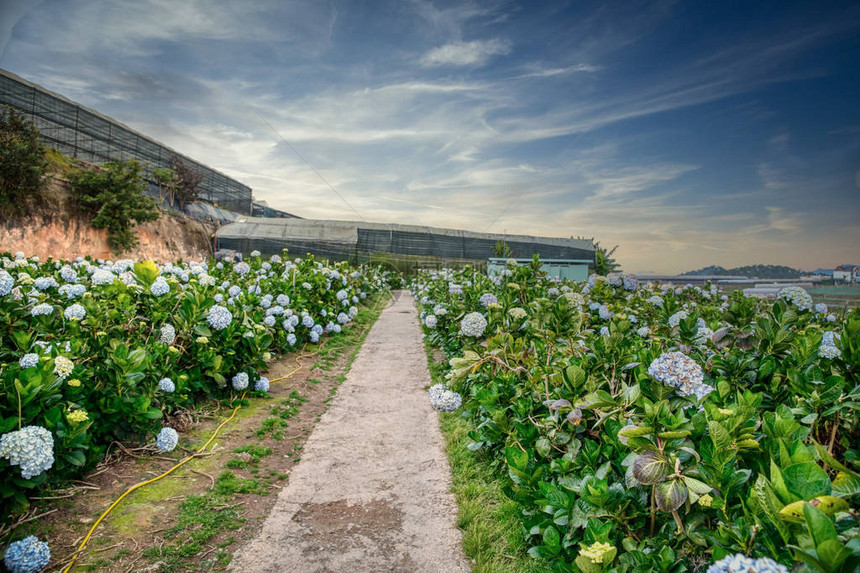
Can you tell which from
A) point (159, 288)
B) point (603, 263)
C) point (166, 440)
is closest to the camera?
point (166, 440)

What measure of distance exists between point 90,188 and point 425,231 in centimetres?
1460

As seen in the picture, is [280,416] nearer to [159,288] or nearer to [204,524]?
[159,288]

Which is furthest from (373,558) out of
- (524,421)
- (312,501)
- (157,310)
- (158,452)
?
(157,310)

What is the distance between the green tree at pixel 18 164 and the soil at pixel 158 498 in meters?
15.3

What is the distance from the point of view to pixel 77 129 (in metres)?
19.8

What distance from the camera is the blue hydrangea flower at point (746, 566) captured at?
0.69 meters

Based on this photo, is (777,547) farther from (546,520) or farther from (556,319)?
(556,319)

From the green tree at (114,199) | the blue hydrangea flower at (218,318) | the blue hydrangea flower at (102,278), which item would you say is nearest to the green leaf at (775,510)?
the blue hydrangea flower at (218,318)

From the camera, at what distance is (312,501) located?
274 cm

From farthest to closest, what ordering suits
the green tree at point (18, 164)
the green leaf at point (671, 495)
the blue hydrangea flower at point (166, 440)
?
the green tree at point (18, 164) < the blue hydrangea flower at point (166, 440) < the green leaf at point (671, 495)

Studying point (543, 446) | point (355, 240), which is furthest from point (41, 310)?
point (355, 240)

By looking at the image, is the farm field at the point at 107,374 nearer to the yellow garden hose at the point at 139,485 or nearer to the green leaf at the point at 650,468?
the yellow garden hose at the point at 139,485

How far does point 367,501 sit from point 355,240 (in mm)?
20202

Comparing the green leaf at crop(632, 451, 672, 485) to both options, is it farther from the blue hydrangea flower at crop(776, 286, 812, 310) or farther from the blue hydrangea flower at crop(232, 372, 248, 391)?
the blue hydrangea flower at crop(232, 372, 248, 391)
